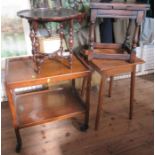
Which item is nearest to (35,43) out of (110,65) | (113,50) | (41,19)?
(41,19)

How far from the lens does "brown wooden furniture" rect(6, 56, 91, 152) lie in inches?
52.7

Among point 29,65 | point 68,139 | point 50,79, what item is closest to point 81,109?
point 68,139

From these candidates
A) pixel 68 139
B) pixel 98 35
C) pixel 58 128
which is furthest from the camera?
pixel 98 35

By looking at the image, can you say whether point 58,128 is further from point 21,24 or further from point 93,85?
point 21,24

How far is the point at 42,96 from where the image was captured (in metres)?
1.78

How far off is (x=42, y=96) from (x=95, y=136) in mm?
573

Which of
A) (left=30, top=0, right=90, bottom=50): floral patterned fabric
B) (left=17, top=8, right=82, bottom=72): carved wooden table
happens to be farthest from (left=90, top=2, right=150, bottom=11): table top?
(left=30, top=0, right=90, bottom=50): floral patterned fabric

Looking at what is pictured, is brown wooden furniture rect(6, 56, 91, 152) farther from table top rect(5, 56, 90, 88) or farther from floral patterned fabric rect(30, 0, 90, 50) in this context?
floral patterned fabric rect(30, 0, 90, 50)

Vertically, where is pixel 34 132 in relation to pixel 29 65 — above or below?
below

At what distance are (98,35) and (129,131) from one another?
0.93m

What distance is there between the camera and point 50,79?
53.3 inches

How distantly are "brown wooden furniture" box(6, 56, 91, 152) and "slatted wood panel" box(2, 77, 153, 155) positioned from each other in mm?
112

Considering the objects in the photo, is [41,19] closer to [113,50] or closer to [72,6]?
[72,6]

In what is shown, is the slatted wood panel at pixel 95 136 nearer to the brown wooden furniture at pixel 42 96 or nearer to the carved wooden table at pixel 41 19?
the brown wooden furniture at pixel 42 96
